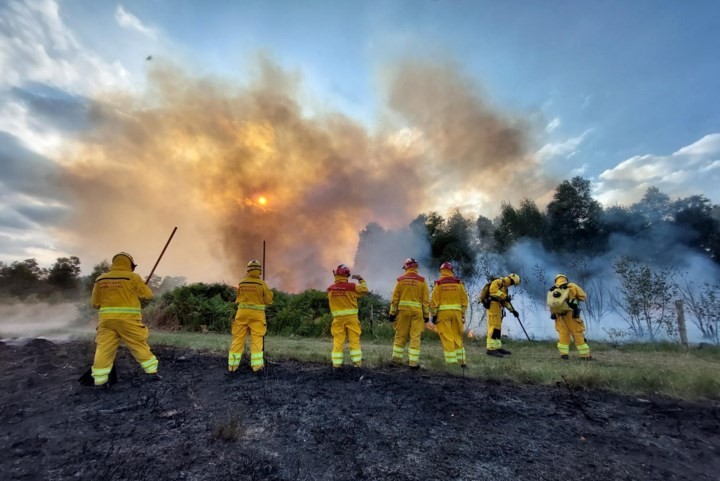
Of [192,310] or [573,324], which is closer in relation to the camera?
[573,324]

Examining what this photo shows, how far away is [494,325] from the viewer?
36.4ft

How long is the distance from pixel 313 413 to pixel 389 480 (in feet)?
6.46

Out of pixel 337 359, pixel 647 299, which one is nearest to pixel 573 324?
pixel 337 359

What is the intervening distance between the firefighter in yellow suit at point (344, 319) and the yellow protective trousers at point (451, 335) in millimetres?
1928

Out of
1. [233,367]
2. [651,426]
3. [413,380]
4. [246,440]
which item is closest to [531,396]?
[651,426]

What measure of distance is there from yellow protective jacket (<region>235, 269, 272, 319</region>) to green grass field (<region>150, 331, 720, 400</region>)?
2.10 metres

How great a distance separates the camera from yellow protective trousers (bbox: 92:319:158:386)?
6.27 m

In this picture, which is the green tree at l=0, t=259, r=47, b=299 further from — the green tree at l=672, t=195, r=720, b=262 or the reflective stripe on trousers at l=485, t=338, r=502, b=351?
the green tree at l=672, t=195, r=720, b=262

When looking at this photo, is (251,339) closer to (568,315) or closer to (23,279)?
(568,315)

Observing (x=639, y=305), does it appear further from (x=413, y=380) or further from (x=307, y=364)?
(x=307, y=364)

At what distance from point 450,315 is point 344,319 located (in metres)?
2.43

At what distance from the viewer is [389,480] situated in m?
3.40

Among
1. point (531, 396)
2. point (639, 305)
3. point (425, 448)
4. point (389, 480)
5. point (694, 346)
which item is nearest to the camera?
point (389, 480)

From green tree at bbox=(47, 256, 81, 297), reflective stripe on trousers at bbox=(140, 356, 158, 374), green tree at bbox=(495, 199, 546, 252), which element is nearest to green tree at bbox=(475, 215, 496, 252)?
green tree at bbox=(495, 199, 546, 252)
